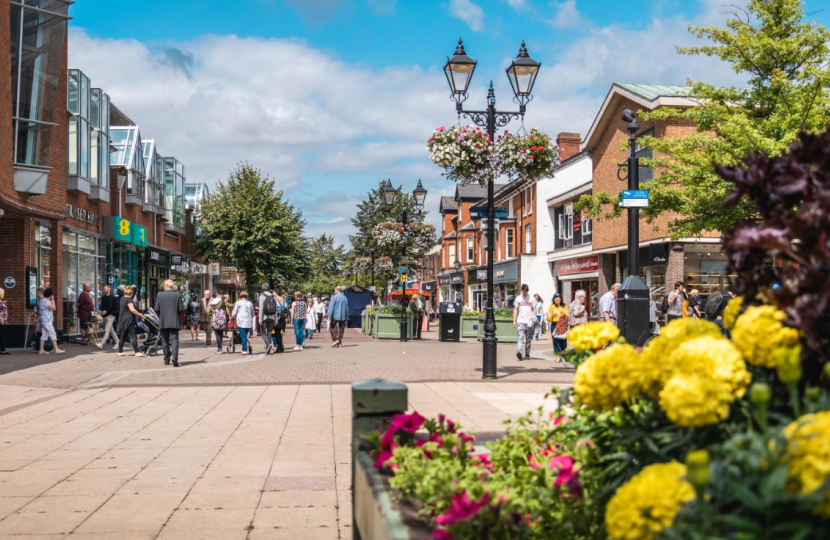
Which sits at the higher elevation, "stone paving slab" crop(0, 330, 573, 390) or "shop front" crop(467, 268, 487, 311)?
"shop front" crop(467, 268, 487, 311)

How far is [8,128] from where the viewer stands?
20312mm

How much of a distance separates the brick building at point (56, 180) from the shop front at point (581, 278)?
19.2 metres

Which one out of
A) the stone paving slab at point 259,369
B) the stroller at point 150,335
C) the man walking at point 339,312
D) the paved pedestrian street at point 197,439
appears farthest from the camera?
the man walking at point 339,312

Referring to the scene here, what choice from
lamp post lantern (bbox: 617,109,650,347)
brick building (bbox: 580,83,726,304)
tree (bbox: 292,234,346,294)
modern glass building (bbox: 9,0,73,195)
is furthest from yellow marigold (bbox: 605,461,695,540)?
tree (bbox: 292,234,346,294)

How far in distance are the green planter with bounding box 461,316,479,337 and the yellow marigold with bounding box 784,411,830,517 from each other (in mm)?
28178

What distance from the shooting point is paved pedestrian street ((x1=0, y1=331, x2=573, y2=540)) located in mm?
5000

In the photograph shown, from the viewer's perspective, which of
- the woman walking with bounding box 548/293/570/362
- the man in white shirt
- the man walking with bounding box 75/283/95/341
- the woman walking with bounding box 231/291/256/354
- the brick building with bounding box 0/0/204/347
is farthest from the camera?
the man walking with bounding box 75/283/95/341

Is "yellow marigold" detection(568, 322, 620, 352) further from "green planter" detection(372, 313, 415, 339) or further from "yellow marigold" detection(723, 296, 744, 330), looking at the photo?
"green planter" detection(372, 313, 415, 339)

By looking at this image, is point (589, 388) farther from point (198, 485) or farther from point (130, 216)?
point (130, 216)

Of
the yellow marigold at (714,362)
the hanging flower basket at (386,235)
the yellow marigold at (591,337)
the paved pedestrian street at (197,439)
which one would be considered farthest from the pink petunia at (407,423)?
the hanging flower basket at (386,235)

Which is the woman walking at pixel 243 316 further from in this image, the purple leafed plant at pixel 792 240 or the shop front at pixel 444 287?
the shop front at pixel 444 287

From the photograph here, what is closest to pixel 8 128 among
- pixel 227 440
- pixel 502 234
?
pixel 227 440

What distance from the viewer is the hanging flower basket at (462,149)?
1343cm

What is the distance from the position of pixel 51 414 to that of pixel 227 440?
10.3 ft
